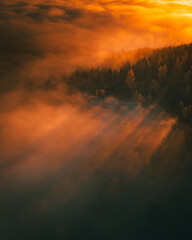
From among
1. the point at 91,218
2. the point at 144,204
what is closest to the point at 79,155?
the point at 91,218

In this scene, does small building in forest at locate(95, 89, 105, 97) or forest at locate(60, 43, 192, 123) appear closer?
forest at locate(60, 43, 192, 123)

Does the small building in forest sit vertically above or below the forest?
below

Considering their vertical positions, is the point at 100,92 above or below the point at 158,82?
below

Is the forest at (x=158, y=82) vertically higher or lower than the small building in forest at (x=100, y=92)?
higher

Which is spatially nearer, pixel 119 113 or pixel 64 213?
pixel 64 213

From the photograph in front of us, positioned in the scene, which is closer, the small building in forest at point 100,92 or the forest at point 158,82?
the forest at point 158,82

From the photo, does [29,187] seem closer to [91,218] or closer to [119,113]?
[91,218]

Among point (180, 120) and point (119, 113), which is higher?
point (180, 120)

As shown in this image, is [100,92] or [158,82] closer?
[158,82]
